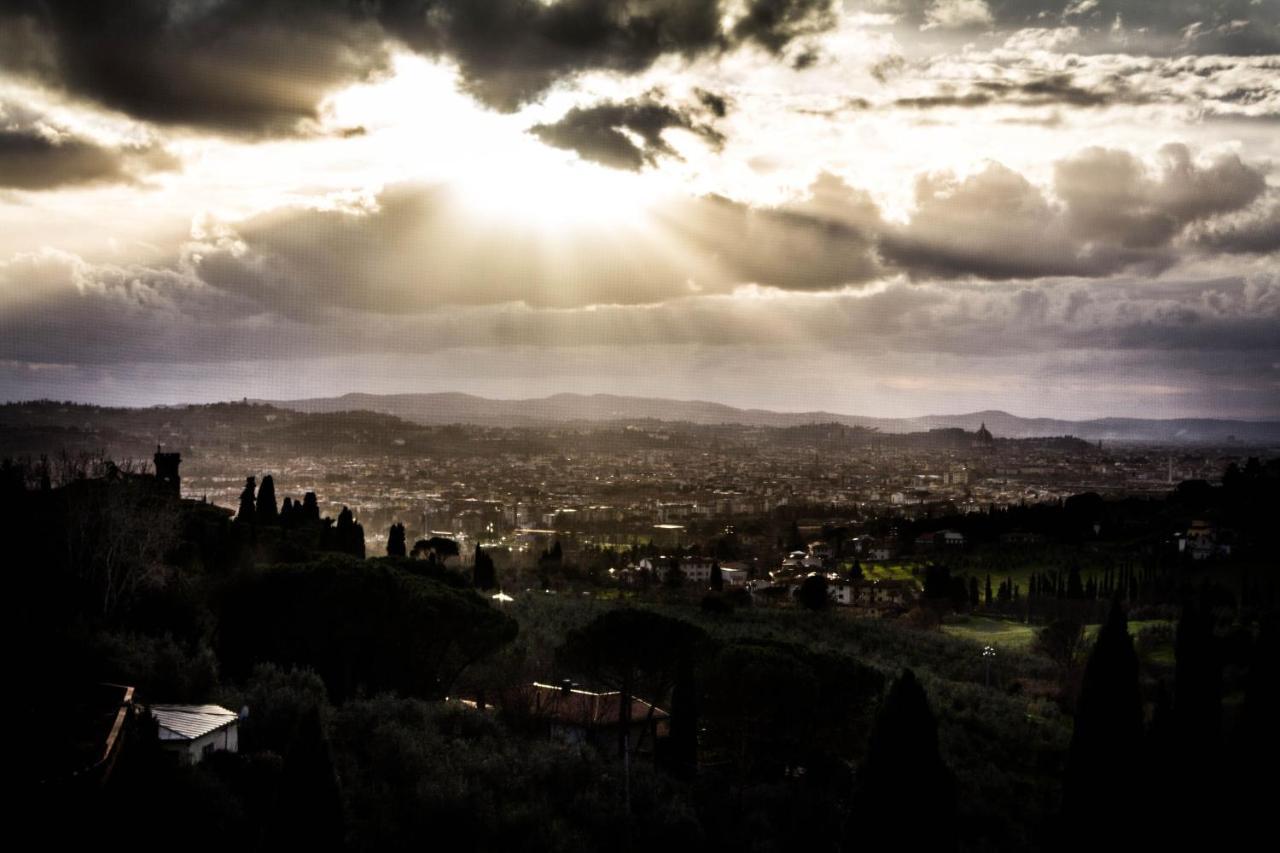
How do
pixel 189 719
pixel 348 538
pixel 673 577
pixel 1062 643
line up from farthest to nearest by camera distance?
1. pixel 673 577
2. pixel 348 538
3. pixel 1062 643
4. pixel 189 719

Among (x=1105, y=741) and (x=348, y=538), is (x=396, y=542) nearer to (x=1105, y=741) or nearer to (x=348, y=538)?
(x=348, y=538)

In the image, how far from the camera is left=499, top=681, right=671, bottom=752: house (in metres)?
17.6

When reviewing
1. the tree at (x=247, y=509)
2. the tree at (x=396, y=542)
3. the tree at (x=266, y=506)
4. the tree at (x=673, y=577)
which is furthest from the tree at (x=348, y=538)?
the tree at (x=673, y=577)

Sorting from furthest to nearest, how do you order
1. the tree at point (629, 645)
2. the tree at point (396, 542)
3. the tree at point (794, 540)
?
the tree at point (794, 540) < the tree at point (396, 542) < the tree at point (629, 645)

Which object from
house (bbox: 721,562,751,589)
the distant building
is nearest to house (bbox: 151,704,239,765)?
house (bbox: 721,562,751,589)

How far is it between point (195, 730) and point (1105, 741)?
11.7m

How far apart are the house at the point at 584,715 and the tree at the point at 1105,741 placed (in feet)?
22.5

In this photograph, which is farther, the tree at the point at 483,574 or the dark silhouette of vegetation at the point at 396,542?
the tree at the point at 483,574

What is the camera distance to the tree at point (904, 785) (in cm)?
1120

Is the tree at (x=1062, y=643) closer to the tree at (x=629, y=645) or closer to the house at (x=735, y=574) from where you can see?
the tree at (x=629, y=645)

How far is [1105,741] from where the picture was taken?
13406mm

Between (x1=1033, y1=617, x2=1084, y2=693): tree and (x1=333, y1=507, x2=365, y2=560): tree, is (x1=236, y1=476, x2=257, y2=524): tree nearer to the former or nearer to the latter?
(x1=333, y1=507, x2=365, y2=560): tree

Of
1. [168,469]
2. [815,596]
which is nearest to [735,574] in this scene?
[815,596]

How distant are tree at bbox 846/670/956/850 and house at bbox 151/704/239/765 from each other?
7585mm
